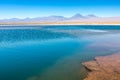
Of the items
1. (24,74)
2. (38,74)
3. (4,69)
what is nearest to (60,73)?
(38,74)

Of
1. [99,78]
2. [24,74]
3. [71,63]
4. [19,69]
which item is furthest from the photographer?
[71,63]

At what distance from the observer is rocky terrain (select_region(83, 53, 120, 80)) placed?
15290 mm

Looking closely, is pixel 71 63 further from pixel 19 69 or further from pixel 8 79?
pixel 8 79

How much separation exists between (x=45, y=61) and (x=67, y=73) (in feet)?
17.0

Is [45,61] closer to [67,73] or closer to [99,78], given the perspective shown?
[67,73]

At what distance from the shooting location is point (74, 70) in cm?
1789

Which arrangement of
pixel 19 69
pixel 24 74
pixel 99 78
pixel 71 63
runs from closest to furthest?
pixel 99 78 < pixel 24 74 < pixel 19 69 < pixel 71 63

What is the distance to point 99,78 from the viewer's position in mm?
15023

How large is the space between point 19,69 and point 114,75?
341 inches

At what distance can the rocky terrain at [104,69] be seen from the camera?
1529 centimetres

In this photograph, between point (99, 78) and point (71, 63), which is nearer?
point (99, 78)

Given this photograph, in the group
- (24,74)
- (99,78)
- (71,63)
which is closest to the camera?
(99,78)

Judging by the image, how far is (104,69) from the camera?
1733 cm

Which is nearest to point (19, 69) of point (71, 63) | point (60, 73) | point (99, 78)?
point (60, 73)
